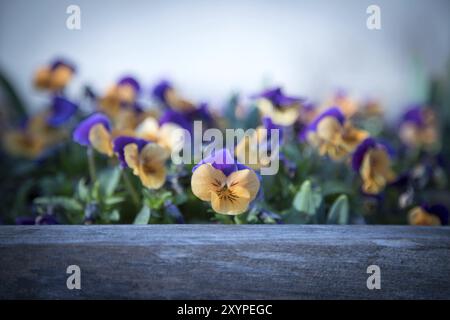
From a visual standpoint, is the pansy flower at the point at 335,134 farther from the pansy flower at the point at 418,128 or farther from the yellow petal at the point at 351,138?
the pansy flower at the point at 418,128

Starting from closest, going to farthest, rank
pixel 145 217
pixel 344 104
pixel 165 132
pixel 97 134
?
pixel 145 217 < pixel 97 134 < pixel 165 132 < pixel 344 104

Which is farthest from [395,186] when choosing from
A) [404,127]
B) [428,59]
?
[428,59]

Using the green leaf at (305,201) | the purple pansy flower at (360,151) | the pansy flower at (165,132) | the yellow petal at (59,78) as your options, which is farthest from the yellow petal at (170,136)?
the yellow petal at (59,78)

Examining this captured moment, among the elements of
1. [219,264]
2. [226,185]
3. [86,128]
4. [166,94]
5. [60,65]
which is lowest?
[219,264]

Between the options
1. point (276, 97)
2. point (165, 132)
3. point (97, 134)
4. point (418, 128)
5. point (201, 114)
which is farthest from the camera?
point (418, 128)

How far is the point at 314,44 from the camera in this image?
356 cm

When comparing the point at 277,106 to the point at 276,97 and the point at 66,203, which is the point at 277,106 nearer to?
the point at 276,97

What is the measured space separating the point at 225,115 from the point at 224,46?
1343mm

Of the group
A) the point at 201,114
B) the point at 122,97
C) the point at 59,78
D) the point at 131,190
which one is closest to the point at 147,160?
the point at 131,190

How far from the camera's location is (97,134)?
135cm

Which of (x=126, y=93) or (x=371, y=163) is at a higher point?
(x=126, y=93)

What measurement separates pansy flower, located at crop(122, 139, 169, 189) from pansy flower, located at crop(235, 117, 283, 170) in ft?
0.60

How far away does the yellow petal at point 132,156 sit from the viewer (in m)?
1.24

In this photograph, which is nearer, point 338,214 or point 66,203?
point 338,214
